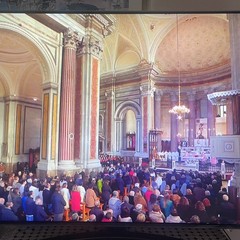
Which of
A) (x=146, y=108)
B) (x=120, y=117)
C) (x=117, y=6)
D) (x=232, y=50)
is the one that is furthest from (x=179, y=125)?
(x=117, y=6)

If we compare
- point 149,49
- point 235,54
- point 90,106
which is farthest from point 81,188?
point 235,54

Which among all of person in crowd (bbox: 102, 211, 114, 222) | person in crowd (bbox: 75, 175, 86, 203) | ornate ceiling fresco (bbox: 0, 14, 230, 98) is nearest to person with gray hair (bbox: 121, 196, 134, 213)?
person in crowd (bbox: 102, 211, 114, 222)

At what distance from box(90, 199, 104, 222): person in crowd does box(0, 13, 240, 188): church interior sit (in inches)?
13.2

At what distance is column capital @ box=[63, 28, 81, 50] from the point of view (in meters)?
2.41

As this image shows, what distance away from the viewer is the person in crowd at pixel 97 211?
2154 millimetres

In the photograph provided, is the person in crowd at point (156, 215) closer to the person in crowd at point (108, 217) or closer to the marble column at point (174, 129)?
the person in crowd at point (108, 217)

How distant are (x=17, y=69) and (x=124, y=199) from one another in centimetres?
159

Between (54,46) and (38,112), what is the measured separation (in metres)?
0.67

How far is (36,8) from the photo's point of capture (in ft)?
8.70

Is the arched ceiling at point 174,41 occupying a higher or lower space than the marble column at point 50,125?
higher

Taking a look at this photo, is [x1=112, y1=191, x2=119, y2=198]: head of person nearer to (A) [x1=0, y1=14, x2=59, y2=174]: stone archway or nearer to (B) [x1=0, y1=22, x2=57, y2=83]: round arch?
(A) [x1=0, y1=14, x2=59, y2=174]: stone archway

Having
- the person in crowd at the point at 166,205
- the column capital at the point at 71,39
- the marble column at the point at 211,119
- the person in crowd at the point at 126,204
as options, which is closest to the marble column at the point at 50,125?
the column capital at the point at 71,39

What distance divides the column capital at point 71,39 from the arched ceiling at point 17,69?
0.36 m

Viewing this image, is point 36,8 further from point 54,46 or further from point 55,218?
point 55,218
